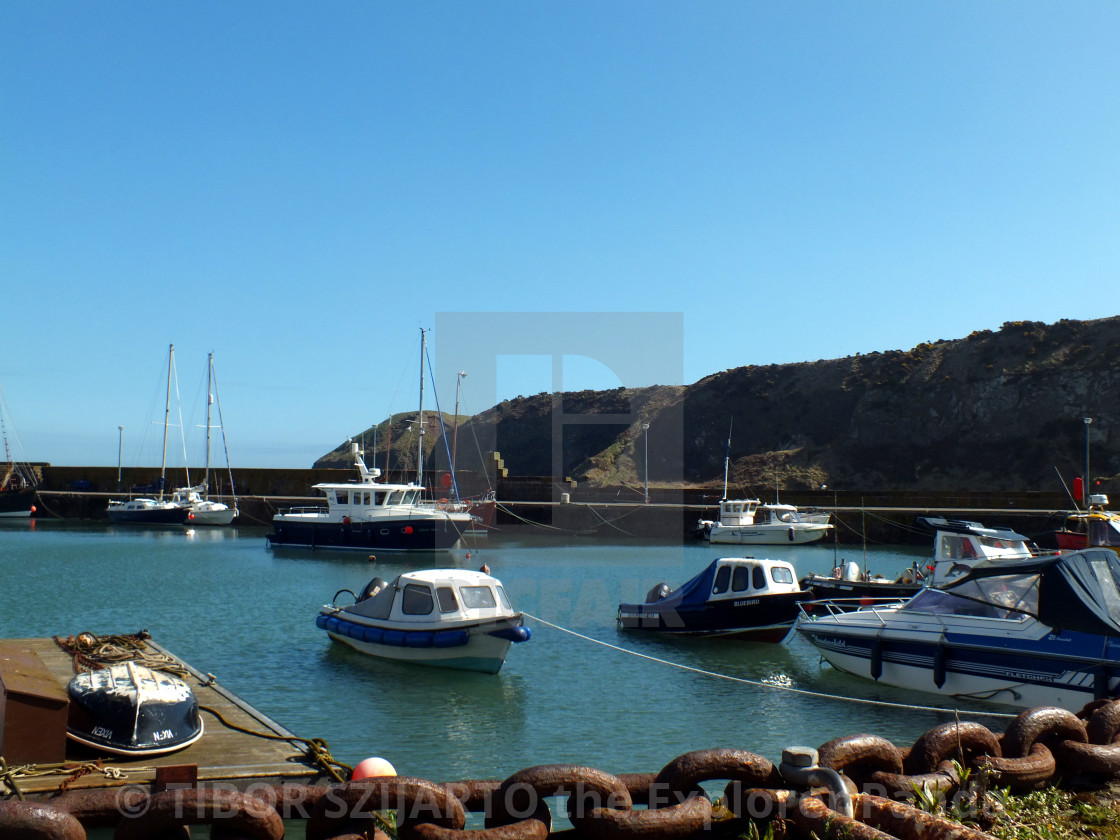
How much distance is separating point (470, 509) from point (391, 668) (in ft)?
130

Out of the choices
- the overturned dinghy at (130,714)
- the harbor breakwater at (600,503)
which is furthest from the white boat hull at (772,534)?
the overturned dinghy at (130,714)

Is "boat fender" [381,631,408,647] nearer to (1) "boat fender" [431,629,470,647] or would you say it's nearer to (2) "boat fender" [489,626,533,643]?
(1) "boat fender" [431,629,470,647]

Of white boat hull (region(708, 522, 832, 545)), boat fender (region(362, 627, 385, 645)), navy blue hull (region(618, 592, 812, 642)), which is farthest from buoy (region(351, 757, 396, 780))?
white boat hull (region(708, 522, 832, 545))

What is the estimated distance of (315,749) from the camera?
8461 millimetres

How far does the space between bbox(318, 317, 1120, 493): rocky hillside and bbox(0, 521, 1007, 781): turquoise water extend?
119 ft

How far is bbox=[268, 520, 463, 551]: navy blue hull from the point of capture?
148 feet

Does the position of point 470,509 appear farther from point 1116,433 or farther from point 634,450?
point 1116,433

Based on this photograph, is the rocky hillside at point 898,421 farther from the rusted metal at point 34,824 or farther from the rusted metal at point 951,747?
the rusted metal at point 34,824

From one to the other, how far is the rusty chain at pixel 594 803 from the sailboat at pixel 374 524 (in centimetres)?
4160

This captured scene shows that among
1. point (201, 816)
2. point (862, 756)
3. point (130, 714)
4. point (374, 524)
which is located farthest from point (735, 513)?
point (201, 816)

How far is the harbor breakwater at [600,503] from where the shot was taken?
54.7 m

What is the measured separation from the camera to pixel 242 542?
5441 centimetres

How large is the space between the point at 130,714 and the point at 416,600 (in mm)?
10117

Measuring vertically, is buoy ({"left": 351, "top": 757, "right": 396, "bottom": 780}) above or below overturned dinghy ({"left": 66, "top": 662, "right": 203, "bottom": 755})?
above
